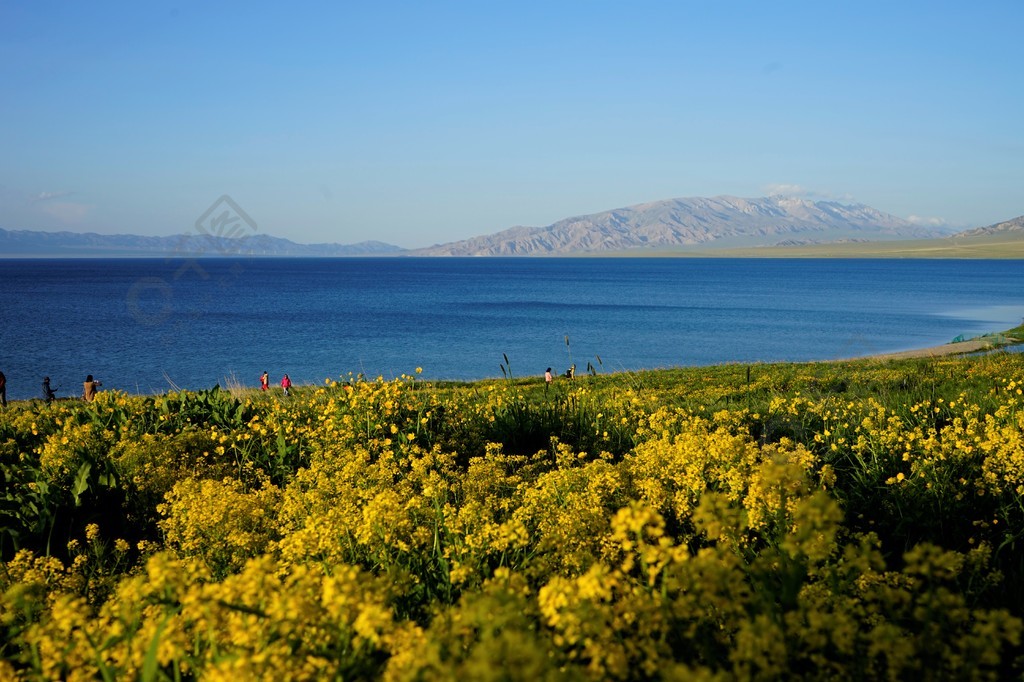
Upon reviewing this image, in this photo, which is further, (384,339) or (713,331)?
(713,331)

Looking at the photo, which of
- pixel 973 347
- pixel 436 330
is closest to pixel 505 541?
pixel 973 347

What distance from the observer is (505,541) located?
525 cm

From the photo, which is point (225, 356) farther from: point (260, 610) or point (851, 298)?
point (851, 298)

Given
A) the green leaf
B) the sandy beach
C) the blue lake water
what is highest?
the green leaf

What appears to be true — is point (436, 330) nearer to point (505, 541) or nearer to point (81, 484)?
point (81, 484)

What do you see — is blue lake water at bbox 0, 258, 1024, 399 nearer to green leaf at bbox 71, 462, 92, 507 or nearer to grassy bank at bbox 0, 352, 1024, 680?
grassy bank at bbox 0, 352, 1024, 680

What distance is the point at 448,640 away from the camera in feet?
11.5

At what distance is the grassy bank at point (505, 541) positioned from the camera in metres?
3.49

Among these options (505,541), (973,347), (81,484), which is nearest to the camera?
(505,541)

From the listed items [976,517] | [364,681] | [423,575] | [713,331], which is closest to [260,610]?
[364,681]

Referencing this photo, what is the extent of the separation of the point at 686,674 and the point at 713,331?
3743 inches

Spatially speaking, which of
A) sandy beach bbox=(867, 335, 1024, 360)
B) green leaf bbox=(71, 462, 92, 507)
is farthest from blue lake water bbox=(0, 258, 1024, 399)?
green leaf bbox=(71, 462, 92, 507)

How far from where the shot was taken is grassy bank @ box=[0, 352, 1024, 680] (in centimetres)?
349

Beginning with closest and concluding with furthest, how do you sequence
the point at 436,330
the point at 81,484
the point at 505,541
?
1. the point at 505,541
2. the point at 81,484
3. the point at 436,330
